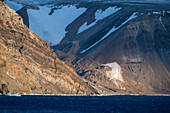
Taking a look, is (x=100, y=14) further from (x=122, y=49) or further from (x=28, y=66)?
(x=28, y=66)

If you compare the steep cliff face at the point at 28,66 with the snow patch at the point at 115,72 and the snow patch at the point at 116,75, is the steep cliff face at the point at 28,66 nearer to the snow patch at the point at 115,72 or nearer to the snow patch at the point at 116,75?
the snow patch at the point at 116,75

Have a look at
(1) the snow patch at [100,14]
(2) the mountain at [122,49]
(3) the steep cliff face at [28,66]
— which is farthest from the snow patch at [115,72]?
(1) the snow patch at [100,14]

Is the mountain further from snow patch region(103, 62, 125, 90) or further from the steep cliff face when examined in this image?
the steep cliff face

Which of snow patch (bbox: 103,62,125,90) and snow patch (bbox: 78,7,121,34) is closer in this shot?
snow patch (bbox: 103,62,125,90)

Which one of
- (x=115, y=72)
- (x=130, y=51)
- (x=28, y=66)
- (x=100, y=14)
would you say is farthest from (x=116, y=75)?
(x=100, y=14)

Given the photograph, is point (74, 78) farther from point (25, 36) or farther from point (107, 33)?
point (107, 33)

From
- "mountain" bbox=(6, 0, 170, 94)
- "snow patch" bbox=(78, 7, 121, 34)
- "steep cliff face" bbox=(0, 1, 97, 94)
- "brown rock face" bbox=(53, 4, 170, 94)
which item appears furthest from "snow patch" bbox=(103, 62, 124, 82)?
"snow patch" bbox=(78, 7, 121, 34)
